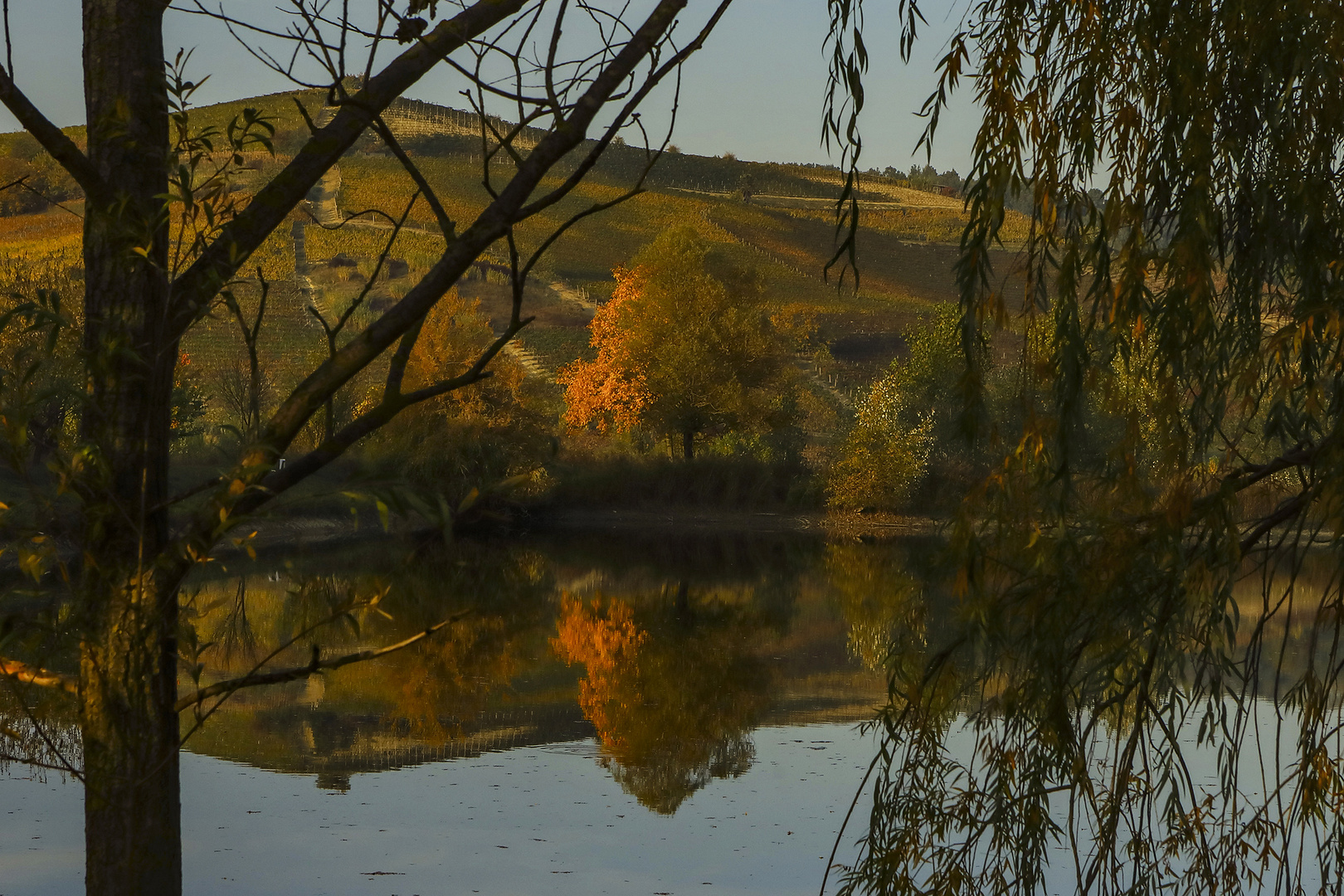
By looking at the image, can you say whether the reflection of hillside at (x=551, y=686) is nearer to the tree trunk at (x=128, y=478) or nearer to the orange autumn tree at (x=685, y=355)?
the tree trunk at (x=128, y=478)

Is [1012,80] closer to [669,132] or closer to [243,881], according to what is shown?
[669,132]

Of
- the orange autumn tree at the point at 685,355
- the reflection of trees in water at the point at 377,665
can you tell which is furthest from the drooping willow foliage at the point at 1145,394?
the orange autumn tree at the point at 685,355

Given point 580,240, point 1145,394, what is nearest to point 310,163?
point 1145,394

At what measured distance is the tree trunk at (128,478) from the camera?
2.05 meters

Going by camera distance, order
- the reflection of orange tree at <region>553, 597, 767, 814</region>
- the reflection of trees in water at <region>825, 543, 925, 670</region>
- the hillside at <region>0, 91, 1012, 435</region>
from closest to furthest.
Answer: the reflection of orange tree at <region>553, 597, 767, 814</region>
the reflection of trees in water at <region>825, 543, 925, 670</region>
the hillside at <region>0, 91, 1012, 435</region>

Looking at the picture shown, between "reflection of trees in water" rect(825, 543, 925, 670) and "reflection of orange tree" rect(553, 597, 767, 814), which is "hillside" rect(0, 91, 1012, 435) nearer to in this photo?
"reflection of trees in water" rect(825, 543, 925, 670)

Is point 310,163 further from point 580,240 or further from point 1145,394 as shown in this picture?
point 580,240

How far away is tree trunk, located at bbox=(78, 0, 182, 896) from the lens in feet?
6.73

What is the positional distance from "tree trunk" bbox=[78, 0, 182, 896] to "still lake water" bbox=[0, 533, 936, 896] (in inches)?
10.1

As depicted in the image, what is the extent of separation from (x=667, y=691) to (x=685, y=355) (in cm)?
1913

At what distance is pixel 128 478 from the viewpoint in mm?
2148

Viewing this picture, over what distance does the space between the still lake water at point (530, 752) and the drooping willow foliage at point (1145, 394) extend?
35.8 inches

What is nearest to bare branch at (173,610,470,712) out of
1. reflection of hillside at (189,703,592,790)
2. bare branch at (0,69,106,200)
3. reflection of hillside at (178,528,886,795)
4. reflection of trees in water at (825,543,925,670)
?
bare branch at (0,69,106,200)

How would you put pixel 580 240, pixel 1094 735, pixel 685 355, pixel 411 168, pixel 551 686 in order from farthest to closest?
pixel 580 240 → pixel 685 355 → pixel 551 686 → pixel 1094 735 → pixel 411 168
